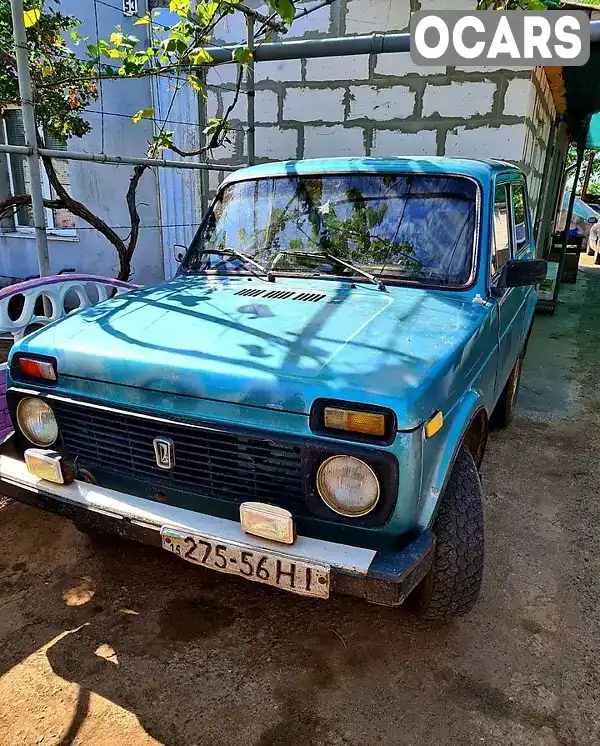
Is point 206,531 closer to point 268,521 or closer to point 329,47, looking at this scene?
point 268,521

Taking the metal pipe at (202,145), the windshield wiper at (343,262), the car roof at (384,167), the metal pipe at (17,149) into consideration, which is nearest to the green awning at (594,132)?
the metal pipe at (202,145)

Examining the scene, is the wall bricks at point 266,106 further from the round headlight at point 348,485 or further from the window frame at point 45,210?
the round headlight at point 348,485

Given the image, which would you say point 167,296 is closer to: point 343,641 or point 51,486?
point 51,486

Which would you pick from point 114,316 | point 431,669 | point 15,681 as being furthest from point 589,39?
point 15,681

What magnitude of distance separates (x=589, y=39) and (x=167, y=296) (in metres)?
4.55

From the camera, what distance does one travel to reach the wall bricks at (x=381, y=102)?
568cm

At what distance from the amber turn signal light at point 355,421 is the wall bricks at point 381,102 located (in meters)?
4.70

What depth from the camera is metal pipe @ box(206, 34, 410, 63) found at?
5.12m

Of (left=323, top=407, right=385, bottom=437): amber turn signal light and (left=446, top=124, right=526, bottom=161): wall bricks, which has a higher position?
(left=446, top=124, right=526, bottom=161): wall bricks

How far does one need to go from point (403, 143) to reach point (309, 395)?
4.59 metres

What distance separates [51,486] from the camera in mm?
2416

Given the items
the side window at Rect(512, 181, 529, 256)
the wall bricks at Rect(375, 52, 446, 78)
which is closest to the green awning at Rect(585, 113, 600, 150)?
the wall bricks at Rect(375, 52, 446, 78)

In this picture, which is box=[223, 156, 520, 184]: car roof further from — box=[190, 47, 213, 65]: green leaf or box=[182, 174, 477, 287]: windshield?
box=[190, 47, 213, 65]: green leaf

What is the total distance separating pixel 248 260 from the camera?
3127 millimetres
